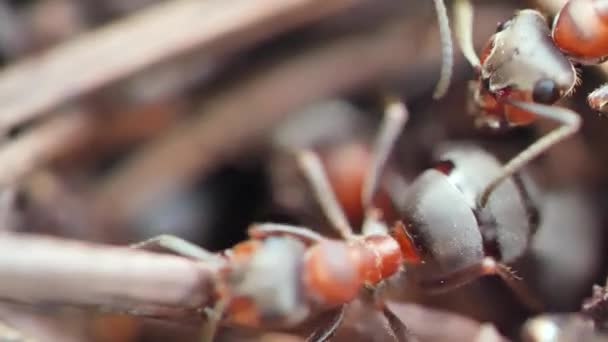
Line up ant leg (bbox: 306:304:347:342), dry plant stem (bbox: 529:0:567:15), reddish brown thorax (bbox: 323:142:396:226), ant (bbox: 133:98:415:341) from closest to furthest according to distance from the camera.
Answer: ant (bbox: 133:98:415:341), ant leg (bbox: 306:304:347:342), dry plant stem (bbox: 529:0:567:15), reddish brown thorax (bbox: 323:142:396:226)


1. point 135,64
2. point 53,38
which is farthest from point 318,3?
point 53,38

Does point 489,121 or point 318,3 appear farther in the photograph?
point 318,3

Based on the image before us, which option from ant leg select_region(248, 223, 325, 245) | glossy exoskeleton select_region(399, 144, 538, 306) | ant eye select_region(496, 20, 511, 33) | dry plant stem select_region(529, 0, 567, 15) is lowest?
glossy exoskeleton select_region(399, 144, 538, 306)

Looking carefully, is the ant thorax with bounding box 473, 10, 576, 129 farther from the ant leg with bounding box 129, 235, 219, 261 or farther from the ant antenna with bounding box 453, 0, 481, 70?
the ant leg with bounding box 129, 235, 219, 261

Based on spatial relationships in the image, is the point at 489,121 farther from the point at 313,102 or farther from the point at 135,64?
the point at 135,64

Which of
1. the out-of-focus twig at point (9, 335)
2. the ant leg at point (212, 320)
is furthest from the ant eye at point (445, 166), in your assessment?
the out-of-focus twig at point (9, 335)

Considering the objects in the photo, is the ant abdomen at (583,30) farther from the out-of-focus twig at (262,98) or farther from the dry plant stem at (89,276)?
the dry plant stem at (89,276)

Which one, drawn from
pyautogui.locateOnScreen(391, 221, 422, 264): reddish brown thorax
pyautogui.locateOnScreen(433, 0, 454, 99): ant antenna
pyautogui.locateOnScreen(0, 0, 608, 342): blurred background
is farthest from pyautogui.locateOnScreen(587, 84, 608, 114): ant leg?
pyautogui.locateOnScreen(391, 221, 422, 264): reddish brown thorax
